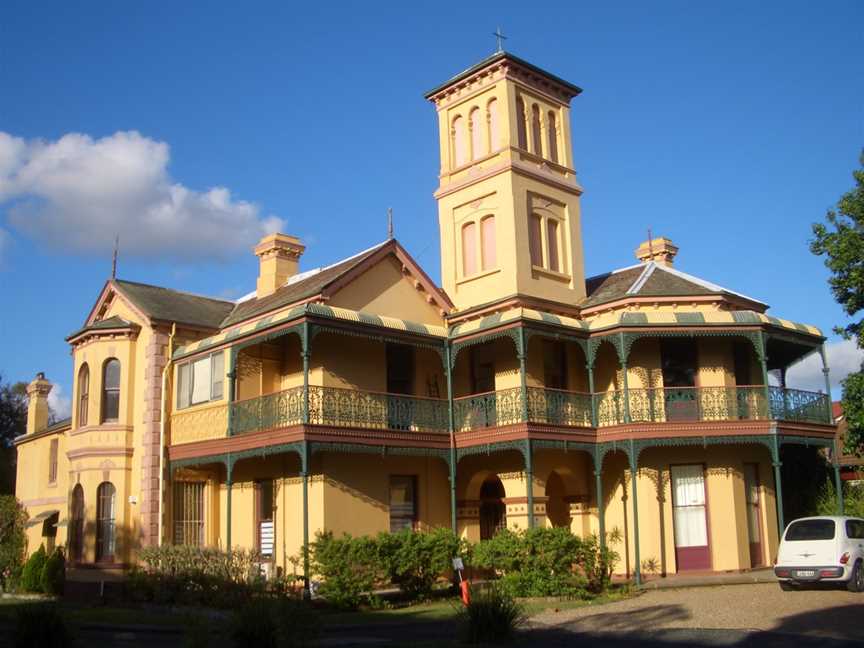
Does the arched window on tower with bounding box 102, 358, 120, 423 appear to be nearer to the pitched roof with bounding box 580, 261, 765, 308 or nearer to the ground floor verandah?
the ground floor verandah

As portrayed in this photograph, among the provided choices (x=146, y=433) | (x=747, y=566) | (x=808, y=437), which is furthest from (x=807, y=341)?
(x=146, y=433)

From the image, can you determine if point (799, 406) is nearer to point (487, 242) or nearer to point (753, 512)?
point (753, 512)

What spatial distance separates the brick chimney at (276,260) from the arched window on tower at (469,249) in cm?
534

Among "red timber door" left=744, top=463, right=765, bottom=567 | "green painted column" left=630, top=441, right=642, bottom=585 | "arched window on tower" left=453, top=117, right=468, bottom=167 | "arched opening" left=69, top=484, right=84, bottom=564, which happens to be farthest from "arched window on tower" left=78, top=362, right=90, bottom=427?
"red timber door" left=744, top=463, right=765, bottom=567

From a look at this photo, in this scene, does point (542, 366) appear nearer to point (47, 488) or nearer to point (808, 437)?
point (808, 437)

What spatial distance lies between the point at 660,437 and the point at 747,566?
395 cm

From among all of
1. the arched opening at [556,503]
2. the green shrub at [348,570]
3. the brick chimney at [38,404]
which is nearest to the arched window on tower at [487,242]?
the arched opening at [556,503]

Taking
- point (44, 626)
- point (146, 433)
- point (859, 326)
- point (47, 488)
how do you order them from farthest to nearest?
1. point (47, 488)
2. point (146, 433)
3. point (859, 326)
4. point (44, 626)

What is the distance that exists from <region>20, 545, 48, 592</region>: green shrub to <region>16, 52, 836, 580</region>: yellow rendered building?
1181 mm

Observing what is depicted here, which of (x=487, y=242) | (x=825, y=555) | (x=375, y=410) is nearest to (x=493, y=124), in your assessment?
(x=487, y=242)

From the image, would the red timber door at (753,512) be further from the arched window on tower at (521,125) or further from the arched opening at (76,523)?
the arched opening at (76,523)

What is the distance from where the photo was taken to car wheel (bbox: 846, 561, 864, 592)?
17.9 metres

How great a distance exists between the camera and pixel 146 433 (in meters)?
24.4

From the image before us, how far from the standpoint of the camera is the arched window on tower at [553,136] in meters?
27.0
